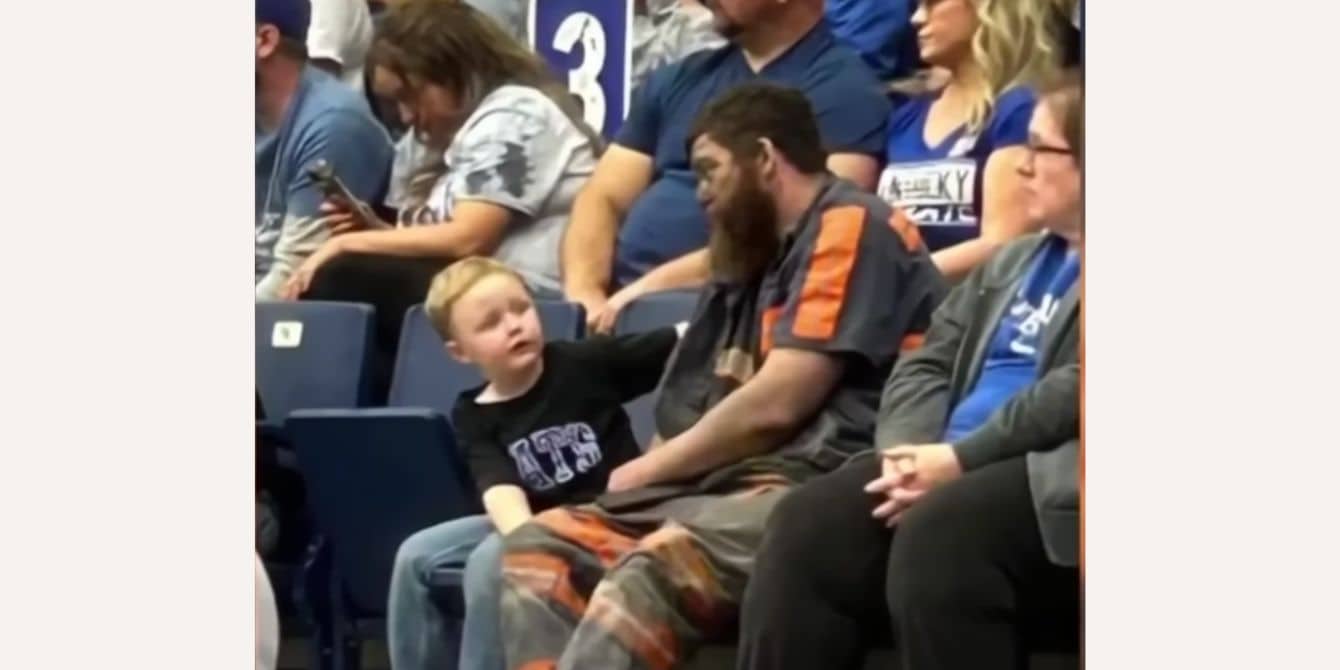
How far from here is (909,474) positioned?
255cm

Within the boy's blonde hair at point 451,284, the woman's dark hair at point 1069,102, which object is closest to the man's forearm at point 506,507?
the boy's blonde hair at point 451,284

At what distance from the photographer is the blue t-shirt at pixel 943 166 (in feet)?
8.32

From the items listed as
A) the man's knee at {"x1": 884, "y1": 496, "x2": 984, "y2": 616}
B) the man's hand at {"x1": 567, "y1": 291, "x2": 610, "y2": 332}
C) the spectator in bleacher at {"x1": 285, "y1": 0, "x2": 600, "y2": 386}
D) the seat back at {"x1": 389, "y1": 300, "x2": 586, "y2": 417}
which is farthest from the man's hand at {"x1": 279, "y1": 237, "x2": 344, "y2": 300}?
the man's knee at {"x1": 884, "y1": 496, "x2": 984, "y2": 616}

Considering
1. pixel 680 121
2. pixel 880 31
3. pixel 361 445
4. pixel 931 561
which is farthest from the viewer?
pixel 361 445

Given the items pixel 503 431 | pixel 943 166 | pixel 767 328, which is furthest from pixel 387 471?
pixel 943 166

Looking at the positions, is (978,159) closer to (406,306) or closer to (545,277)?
(545,277)

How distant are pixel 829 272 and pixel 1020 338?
0.91ft

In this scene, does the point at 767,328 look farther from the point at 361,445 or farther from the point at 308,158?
the point at 308,158

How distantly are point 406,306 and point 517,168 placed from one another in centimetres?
26

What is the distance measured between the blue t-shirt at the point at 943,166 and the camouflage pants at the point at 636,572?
0.38m

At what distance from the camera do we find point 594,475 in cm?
273

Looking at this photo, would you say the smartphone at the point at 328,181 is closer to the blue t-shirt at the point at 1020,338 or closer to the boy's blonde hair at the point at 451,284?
the boy's blonde hair at the point at 451,284
